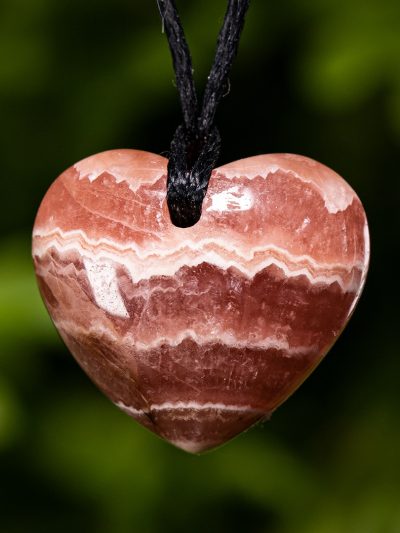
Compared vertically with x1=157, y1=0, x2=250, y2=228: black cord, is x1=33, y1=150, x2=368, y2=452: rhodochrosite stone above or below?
below

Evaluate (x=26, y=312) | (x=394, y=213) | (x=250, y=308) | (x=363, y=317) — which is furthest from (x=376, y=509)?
(x=250, y=308)

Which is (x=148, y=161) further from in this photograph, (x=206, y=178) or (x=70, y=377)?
(x=70, y=377)

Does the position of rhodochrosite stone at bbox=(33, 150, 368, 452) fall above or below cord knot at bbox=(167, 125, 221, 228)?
below

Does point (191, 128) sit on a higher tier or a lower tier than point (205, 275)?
higher
